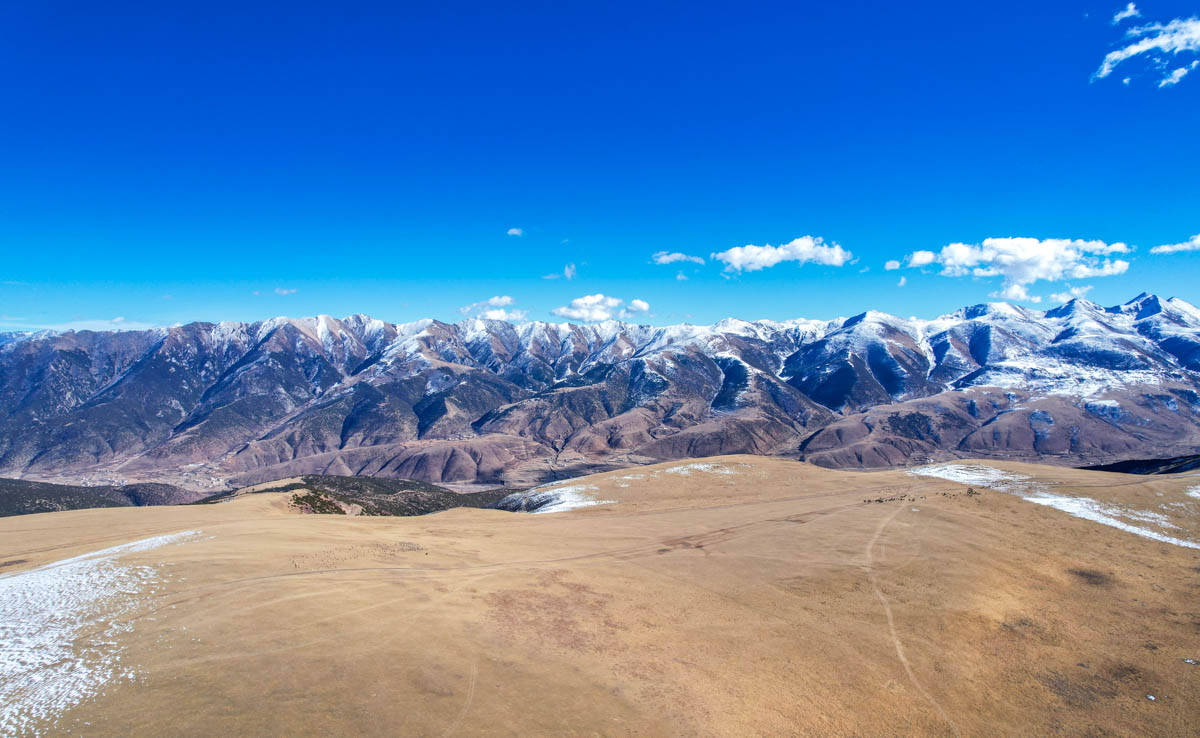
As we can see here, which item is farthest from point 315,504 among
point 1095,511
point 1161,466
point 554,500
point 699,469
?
point 1161,466

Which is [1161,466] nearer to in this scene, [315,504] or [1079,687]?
[1079,687]

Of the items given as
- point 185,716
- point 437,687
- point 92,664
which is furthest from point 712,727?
point 92,664

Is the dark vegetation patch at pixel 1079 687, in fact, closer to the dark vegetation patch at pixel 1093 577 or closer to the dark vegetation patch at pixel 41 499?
the dark vegetation patch at pixel 1093 577

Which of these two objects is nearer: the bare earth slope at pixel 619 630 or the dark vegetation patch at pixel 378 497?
the bare earth slope at pixel 619 630

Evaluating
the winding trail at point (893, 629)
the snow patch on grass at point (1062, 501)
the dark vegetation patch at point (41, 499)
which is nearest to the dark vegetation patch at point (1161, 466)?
the snow patch on grass at point (1062, 501)

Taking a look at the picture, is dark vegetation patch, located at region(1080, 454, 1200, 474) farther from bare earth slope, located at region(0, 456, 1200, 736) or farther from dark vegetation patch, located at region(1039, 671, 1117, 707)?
dark vegetation patch, located at region(1039, 671, 1117, 707)

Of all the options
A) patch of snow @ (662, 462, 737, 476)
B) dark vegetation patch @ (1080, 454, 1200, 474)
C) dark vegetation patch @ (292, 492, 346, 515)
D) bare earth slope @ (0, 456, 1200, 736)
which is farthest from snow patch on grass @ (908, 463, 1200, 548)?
dark vegetation patch @ (292, 492, 346, 515)
